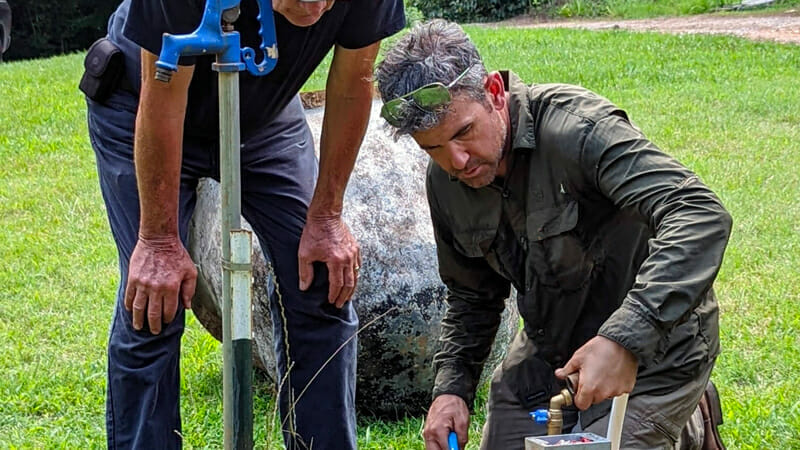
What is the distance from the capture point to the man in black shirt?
324 cm

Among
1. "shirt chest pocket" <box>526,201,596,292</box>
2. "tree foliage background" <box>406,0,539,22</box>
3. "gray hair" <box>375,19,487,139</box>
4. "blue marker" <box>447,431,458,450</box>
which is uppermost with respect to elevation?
"gray hair" <box>375,19,487,139</box>

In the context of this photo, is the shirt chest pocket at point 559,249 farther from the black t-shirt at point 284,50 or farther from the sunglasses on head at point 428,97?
the black t-shirt at point 284,50

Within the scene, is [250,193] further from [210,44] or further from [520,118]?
[210,44]

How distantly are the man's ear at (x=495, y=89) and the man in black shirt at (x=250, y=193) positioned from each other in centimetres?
40

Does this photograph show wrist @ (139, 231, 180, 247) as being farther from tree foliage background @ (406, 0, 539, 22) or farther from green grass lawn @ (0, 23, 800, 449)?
tree foliage background @ (406, 0, 539, 22)

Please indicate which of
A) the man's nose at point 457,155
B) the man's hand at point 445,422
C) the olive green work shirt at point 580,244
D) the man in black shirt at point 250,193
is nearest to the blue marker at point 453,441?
the man's hand at point 445,422

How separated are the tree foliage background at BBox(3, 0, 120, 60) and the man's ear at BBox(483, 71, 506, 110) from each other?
24837 mm

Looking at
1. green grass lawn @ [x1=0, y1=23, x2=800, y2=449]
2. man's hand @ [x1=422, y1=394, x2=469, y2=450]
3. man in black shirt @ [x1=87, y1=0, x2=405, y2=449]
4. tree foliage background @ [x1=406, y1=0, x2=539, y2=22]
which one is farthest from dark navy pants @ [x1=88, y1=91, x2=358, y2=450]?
tree foliage background @ [x1=406, y1=0, x2=539, y2=22]

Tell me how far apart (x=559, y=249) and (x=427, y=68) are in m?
0.67

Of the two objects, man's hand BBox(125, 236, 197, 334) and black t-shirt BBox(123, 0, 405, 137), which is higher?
black t-shirt BBox(123, 0, 405, 137)

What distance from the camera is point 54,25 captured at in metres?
27.5

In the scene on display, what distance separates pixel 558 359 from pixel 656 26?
15.1 metres

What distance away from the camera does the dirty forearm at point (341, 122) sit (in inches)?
138

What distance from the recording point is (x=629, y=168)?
3.03 meters
